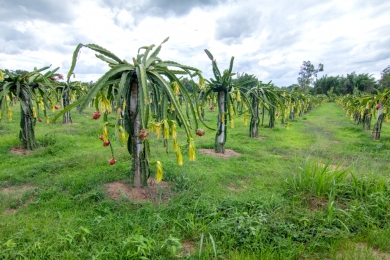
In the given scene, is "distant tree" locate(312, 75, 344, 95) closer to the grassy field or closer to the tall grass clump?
the grassy field

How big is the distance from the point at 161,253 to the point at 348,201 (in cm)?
305

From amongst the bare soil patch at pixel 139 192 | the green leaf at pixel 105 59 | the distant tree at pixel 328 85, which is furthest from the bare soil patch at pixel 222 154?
the distant tree at pixel 328 85

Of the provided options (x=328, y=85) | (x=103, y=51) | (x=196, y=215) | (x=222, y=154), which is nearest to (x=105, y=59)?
(x=103, y=51)

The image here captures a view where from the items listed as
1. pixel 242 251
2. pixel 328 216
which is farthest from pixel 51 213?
pixel 328 216

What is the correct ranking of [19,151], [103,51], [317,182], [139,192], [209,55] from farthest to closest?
[19,151] < [209,55] < [139,192] < [317,182] < [103,51]

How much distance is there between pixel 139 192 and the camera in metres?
4.09

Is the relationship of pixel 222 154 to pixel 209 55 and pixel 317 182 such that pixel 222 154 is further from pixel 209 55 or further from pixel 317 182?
pixel 317 182

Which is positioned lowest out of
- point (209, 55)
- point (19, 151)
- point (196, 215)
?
point (196, 215)

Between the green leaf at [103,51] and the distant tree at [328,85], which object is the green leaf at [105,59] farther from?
the distant tree at [328,85]

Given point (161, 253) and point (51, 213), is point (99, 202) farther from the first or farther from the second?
point (161, 253)

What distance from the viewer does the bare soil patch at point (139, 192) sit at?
393cm

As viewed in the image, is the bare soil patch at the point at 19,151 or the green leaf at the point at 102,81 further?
the bare soil patch at the point at 19,151

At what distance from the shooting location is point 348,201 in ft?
12.8

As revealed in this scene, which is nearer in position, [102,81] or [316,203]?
[102,81]
